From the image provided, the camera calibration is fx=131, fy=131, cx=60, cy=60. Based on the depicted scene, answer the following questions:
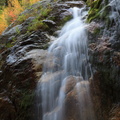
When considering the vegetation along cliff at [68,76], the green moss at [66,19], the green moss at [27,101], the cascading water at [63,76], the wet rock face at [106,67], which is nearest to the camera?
the wet rock face at [106,67]

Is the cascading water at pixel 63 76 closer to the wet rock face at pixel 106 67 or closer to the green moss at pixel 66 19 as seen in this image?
the wet rock face at pixel 106 67

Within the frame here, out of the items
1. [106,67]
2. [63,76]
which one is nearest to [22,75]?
[63,76]

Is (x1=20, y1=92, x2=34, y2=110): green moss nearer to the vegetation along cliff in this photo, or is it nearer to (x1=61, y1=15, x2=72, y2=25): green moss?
the vegetation along cliff

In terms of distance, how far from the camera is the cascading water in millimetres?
3074

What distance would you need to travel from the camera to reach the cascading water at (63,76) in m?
3.07

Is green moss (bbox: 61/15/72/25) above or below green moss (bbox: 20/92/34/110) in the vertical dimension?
above

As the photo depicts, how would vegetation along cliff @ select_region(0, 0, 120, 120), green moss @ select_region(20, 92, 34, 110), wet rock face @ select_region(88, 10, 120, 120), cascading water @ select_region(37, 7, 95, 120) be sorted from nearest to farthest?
wet rock face @ select_region(88, 10, 120, 120)
vegetation along cliff @ select_region(0, 0, 120, 120)
cascading water @ select_region(37, 7, 95, 120)
green moss @ select_region(20, 92, 34, 110)

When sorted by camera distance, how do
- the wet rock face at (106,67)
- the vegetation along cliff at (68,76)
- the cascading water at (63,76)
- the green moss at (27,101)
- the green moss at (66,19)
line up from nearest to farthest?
the wet rock face at (106,67) → the vegetation along cliff at (68,76) → the cascading water at (63,76) → the green moss at (27,101) → the green moss at (66,19)

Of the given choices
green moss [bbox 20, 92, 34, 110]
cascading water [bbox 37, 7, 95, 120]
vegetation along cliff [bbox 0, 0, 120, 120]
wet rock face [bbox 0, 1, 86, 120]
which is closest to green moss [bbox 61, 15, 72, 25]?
wet rock face [bbox 0, 1, 86, 120]

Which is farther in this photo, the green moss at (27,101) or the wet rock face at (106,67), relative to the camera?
the green moss at (27,101)

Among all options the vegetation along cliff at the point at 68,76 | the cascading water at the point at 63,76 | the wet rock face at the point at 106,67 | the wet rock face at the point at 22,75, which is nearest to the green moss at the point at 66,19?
the wet rock face at the point at 22,75

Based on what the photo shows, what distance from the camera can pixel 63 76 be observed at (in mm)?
3635

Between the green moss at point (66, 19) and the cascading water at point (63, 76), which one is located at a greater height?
the green moss at point (66, 19)

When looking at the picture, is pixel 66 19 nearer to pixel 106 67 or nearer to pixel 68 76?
pixel 68 76
